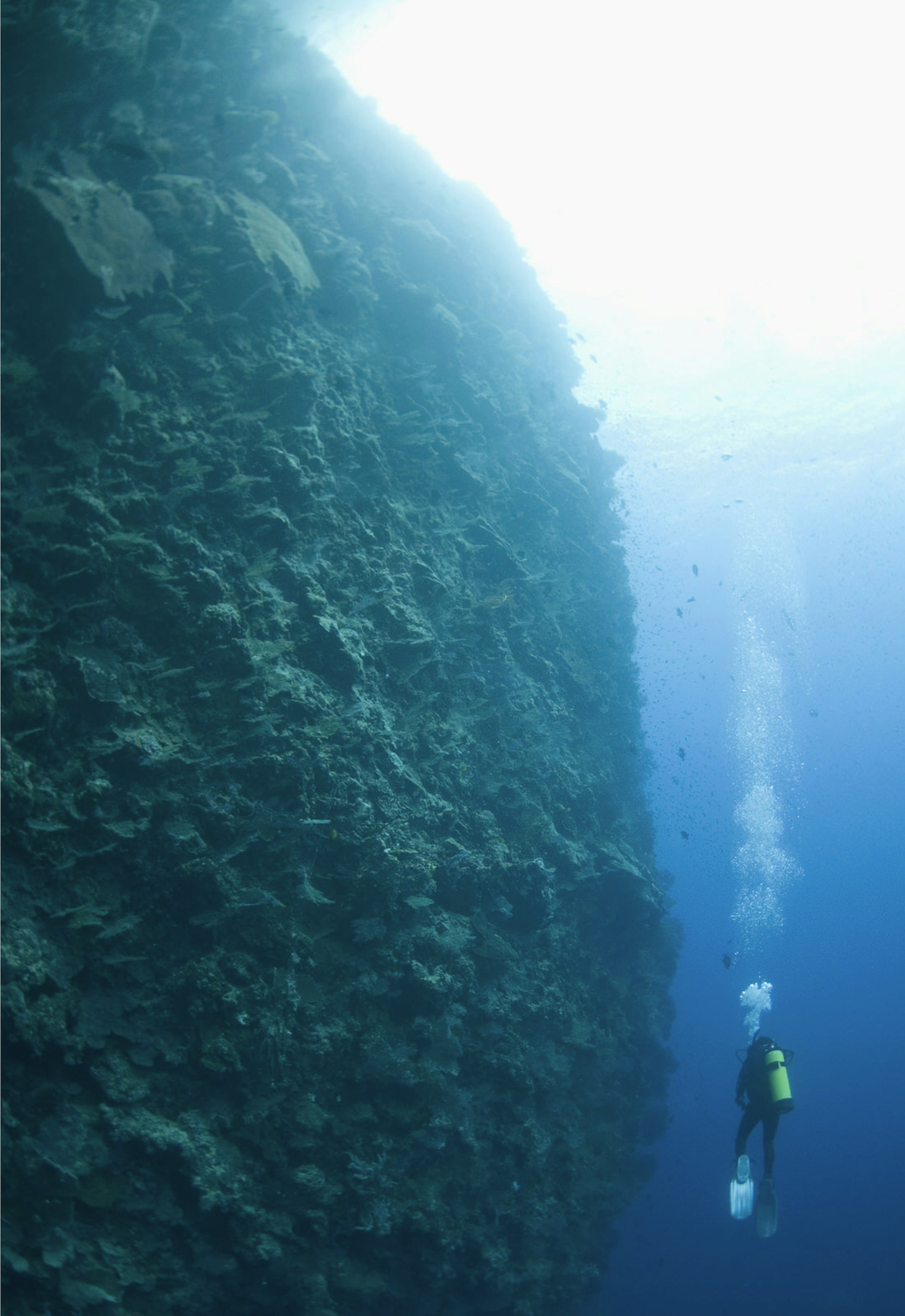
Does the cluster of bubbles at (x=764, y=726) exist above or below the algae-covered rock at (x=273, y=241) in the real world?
above

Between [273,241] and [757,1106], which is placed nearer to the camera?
[273,241]

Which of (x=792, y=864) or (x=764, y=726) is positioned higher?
(x=764, y=726)

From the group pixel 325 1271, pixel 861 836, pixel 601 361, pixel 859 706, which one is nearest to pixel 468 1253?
pixel 325 1271

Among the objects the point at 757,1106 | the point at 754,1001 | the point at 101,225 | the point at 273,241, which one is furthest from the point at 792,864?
the point at 101,225

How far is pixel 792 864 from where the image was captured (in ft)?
243

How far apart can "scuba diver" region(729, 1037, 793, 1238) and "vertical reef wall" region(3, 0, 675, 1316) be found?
2.29 meters

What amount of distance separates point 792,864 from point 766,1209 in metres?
78.6

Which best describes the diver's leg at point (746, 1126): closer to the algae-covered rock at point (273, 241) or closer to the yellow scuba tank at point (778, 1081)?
the yellow scuba tank at point (778, 1081)

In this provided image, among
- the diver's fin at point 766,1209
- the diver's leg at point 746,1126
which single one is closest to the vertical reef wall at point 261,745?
the diver's leg at point 746,1126

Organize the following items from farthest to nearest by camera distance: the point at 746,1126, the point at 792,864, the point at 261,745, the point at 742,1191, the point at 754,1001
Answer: the point at 792,864, the point at 754,1001, the point at 742,1191, the point at 746,1126, the point at 261,745

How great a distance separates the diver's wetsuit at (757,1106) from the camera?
8422 millimetres

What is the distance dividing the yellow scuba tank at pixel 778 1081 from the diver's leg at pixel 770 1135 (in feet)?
0.39

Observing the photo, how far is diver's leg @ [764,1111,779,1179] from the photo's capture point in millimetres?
8375

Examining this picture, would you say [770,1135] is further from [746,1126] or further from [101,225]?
[101,225]
